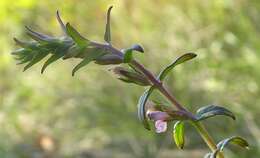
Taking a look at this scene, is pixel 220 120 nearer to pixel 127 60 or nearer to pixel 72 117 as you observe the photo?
pixel 72 117

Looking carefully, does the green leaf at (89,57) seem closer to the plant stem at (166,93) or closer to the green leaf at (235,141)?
the plant stem at (166,93)

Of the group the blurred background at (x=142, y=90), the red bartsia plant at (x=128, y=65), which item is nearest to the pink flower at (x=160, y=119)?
the red bartsia plant at (x=128, y=65)

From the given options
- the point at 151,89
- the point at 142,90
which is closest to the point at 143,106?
the point at 151,89

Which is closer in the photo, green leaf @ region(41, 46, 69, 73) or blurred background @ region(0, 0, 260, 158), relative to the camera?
green leaf @ region(41, 46, 69, 73)

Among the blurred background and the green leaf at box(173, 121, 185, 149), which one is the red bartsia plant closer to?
the green leaf at box(173, 121, 185, 149)

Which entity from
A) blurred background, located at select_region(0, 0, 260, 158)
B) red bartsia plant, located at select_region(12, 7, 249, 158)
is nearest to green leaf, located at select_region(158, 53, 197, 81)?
red bartsia plant, located at select_region(12, 7, 249, 158)

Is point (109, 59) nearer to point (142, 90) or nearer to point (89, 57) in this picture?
point (89, 57)
